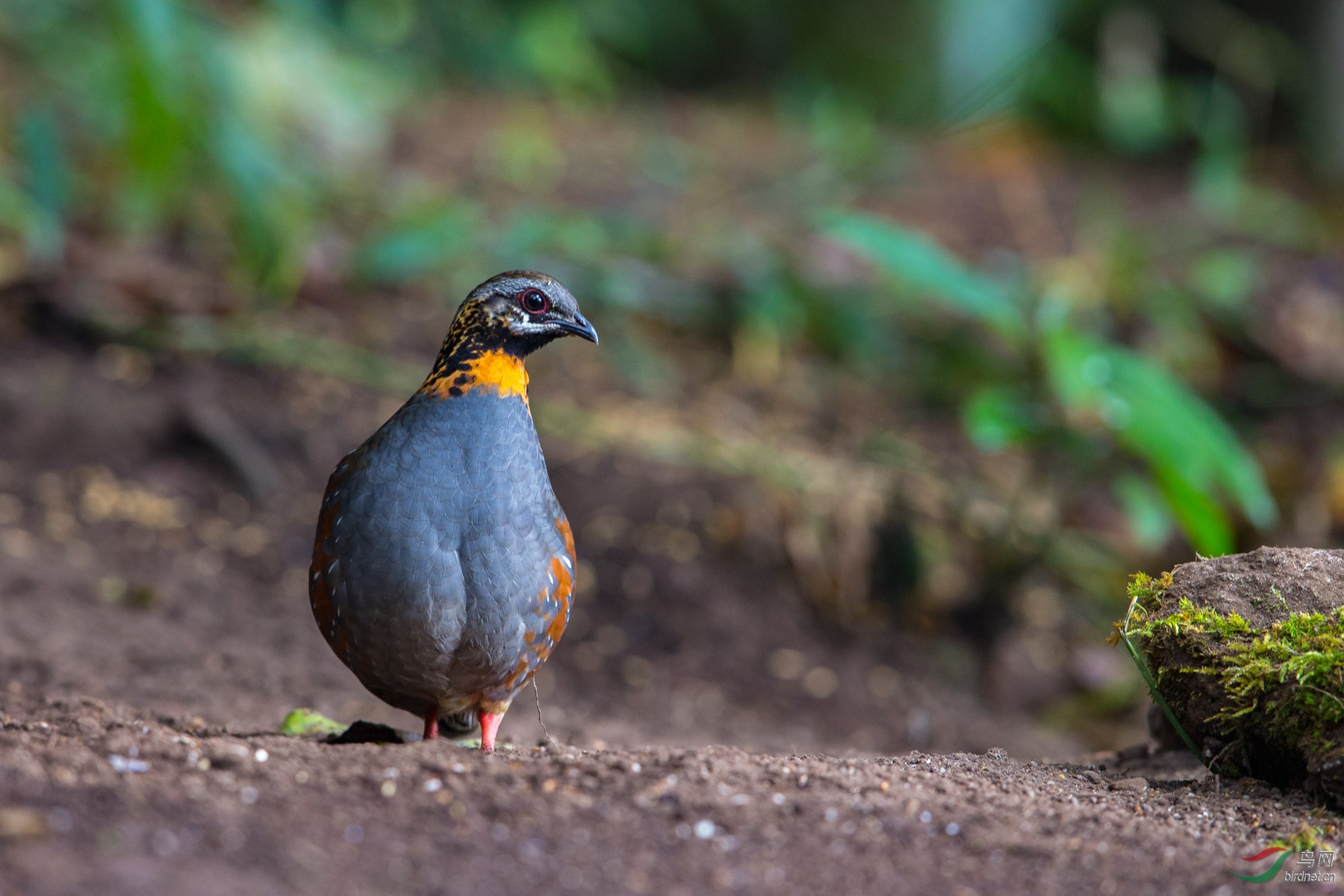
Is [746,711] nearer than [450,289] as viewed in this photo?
Yes

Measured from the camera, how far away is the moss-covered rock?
269cm

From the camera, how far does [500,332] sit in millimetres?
3447

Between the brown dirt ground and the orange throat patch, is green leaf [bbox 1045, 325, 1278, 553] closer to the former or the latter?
the brown dirt ground

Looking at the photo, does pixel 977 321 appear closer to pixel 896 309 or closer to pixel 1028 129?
pixel 896 309

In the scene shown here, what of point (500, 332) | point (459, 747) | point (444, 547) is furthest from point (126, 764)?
point (500, 332)

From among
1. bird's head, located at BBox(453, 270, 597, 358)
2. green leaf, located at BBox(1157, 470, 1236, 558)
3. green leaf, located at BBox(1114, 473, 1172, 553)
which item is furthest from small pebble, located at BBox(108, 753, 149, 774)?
green leaf, located at BBox(1114, 473, 1172, 553)

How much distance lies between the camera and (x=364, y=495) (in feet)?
10.4

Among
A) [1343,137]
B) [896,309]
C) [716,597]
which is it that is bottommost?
[716,597]

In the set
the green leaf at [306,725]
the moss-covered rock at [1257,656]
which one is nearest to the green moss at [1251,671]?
the moss-covered rock at [1257,656]

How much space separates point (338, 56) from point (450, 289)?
3394 mm

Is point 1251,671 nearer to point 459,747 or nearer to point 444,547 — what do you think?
point 459,747

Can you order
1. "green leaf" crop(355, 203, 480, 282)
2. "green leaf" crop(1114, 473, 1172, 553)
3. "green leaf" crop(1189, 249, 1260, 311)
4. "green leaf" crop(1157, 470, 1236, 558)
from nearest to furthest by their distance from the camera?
"green leaf" crop(1157, 470, 1236, 558)
"green leaf" crop(1114, 473, 1172, 553)
"green leaf" crop(355, 203, 480, 282)
"green leaf" crop(1189, 249, 1260, 311)

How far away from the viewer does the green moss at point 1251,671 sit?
2.68 metres

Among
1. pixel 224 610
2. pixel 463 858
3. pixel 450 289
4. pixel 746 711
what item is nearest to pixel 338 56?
pixel 450 289
